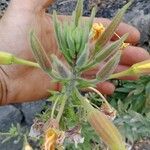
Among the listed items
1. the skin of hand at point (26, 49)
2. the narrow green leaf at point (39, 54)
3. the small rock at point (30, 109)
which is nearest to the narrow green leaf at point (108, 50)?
the narrow green leaf at point (39, 54)

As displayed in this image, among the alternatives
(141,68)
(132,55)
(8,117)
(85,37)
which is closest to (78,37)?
(85,37)

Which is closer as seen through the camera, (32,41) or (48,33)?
(32,41)

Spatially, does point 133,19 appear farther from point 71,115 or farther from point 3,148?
point 71,115

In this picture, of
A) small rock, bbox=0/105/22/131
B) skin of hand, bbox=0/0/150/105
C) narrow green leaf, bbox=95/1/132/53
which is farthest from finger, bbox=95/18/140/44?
small rock, bbox=0/105/22/131

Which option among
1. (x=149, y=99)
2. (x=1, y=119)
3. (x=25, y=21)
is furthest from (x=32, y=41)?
(x=1, y=119)

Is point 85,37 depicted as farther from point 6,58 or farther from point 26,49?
point 26,49

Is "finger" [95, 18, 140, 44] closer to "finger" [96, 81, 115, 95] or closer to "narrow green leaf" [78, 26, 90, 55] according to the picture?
"finger" [96, 81, 115, 95]
